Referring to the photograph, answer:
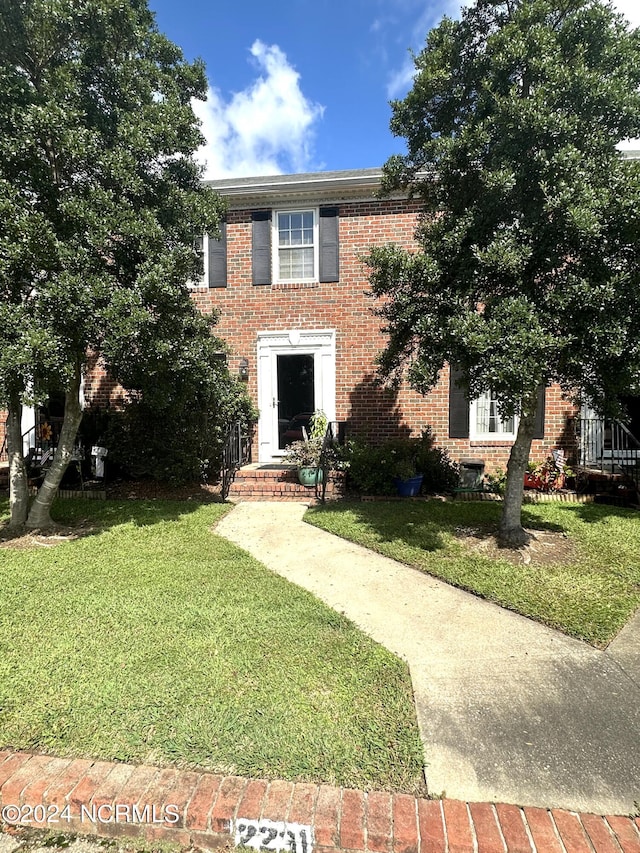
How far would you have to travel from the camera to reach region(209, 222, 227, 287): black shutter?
9070 millimetres

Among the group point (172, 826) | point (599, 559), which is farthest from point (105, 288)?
point (599, 559)

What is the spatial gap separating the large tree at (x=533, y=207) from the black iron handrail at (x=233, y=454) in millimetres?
4007

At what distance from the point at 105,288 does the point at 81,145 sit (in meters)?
1.53

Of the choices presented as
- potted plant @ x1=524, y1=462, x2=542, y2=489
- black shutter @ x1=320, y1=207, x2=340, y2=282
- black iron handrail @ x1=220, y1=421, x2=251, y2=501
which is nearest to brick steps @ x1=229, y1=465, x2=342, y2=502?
black iron handrail @ x1=220, y1=421, x2=251, y2=501

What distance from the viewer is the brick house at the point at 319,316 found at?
8.51 meters

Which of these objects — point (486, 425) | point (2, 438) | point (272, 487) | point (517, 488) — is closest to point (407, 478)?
point (517, 488)

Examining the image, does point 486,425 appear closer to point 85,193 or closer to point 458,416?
point 458,416

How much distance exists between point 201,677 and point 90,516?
15.3 ft

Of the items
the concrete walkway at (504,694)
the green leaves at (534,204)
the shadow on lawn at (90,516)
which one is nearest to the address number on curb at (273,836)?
the concrete walkway at (504,694)

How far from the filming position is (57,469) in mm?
5766

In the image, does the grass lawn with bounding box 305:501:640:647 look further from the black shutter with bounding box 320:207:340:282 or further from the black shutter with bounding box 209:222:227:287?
the black shutter with bounding box 209:222:227:287

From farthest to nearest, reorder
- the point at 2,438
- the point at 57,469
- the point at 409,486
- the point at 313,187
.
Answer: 1. the point at 2,438
2. the point at 313,187
3. the point at 409,486
4. the point at 57,469

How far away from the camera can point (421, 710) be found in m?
2.43

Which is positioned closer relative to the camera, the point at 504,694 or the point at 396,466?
the point at 504,694
